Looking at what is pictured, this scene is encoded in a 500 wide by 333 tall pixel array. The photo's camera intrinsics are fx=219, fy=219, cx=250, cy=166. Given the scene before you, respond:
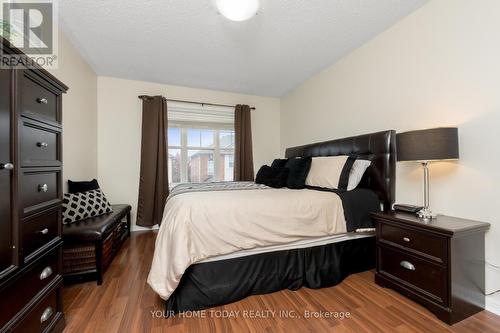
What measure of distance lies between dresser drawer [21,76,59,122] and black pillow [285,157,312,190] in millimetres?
2094

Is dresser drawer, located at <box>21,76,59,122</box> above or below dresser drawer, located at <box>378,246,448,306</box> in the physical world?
above

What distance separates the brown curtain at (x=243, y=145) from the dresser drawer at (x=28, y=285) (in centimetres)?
296

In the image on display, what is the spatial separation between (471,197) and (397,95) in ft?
3.64

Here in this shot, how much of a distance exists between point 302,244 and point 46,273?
1.68 metres

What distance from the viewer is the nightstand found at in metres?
1.39

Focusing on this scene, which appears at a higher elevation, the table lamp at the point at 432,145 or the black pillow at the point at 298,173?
the table lamp at the point at 432,145

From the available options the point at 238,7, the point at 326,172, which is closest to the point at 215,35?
the point at 238,7

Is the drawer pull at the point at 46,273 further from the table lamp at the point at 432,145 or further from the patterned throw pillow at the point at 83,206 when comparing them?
the table lamp at the point at 432,145

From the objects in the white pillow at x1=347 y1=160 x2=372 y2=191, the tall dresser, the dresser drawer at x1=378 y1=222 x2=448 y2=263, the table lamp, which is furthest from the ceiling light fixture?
the dresser drawer at x1=378 y1=222 x2=448 y2=263

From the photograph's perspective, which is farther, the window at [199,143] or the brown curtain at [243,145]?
the brown curtain at [243,145]

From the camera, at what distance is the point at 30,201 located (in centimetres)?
107

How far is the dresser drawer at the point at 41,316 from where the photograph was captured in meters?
1.02

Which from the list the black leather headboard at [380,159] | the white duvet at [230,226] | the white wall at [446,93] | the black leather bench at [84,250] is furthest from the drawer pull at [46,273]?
the white wall at [446,93]

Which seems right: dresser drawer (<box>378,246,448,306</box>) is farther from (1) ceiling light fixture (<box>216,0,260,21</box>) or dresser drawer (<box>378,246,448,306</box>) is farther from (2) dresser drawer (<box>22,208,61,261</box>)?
(2) dresser drawer (<box>22,208,61,261</box>)
